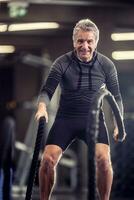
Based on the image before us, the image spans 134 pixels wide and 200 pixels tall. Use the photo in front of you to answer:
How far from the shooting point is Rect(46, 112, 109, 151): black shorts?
2.48 metres

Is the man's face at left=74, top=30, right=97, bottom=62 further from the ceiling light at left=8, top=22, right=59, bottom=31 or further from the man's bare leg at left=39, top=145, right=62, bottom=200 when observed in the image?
the ceiling light at left=8, top=22, right=59, bottom=31

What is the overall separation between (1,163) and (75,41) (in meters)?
0.80

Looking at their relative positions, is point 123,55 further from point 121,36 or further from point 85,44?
point 85,44

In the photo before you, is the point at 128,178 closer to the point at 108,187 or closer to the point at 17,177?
the point at 17,177

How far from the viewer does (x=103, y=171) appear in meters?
2.42

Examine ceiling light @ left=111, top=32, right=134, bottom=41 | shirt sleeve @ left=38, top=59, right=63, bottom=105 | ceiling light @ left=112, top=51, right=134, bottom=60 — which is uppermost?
ceiling light @ left=111, top=32, right=134, bottom=41

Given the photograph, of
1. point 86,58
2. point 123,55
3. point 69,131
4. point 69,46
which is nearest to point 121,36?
point 123,55

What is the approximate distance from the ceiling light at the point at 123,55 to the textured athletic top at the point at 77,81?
2653 millimetres

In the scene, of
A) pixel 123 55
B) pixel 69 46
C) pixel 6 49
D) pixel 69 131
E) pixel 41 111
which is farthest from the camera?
pixel 6 49

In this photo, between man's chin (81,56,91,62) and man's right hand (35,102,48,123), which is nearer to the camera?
man's right hand (35,102,48,123)

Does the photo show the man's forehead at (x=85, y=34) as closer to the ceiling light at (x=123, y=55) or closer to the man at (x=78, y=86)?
the man at (x=78, y=86)

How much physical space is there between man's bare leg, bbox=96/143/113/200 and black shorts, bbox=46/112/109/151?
0.24ft

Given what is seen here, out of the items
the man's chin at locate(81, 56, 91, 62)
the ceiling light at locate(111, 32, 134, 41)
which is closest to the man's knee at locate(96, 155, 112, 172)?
the man's chin at locate(81, 56, 91, 62)

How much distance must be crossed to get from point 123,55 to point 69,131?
324 centimetres
